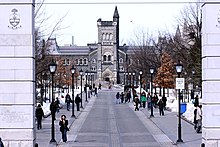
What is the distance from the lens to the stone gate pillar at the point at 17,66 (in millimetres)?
22953

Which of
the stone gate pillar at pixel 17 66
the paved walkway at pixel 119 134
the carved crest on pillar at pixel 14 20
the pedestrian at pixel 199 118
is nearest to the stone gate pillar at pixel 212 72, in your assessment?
the paved walkway at pixel 119 134

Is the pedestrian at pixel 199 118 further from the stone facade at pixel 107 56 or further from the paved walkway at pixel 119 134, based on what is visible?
the stone facade at pixel 107 56

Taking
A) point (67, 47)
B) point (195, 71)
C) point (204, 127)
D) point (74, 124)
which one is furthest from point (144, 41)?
point (67, 47)

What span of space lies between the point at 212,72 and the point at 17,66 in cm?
733

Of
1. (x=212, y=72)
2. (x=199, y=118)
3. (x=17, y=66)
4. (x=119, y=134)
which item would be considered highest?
(x=17, y=66)

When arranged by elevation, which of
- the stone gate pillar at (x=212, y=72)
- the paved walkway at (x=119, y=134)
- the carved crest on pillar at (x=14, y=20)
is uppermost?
the carved crest on pillar at (x=14, y=20)

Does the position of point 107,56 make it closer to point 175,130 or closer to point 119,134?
point 175,130

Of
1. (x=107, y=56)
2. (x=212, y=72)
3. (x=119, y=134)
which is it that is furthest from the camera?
(x=107, y=56)

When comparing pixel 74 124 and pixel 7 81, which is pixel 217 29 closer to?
pixel 7 81

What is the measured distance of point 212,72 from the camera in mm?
22922

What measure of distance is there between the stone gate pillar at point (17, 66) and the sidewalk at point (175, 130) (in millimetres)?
8048

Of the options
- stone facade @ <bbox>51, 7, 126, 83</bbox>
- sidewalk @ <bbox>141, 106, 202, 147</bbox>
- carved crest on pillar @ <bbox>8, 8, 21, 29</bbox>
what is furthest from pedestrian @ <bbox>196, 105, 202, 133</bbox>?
stone facade @ <bbox>51, 7, 126, 83</bbox>

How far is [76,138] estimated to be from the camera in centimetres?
3181

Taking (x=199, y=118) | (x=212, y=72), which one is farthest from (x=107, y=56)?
(x=212, y=72)
